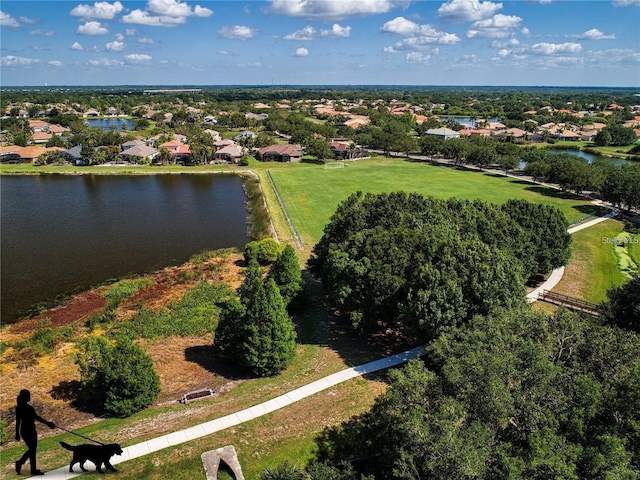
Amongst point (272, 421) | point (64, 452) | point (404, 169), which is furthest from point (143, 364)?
point (404, 169)

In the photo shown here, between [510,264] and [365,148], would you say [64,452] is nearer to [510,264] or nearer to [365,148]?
[510,264]

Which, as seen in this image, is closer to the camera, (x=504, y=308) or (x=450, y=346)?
(x=450, y=346)

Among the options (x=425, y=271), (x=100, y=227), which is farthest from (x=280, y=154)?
(x=425, y=271)

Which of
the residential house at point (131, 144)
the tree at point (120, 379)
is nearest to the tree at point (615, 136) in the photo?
the residential house at point (131, 144)

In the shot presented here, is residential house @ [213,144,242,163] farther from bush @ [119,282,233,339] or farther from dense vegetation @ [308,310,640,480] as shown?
dense vegetation @ [308,310,640,480]

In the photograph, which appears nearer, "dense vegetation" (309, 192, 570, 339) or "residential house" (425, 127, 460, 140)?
"dense vegetation" (309, 192, 570, 339)

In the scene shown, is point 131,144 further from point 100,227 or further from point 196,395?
point 196,395

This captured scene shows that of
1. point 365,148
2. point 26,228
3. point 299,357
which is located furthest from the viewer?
point 365,148

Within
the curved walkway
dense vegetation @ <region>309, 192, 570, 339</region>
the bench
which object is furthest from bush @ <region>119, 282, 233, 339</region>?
the curved walkway

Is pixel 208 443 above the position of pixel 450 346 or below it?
below
